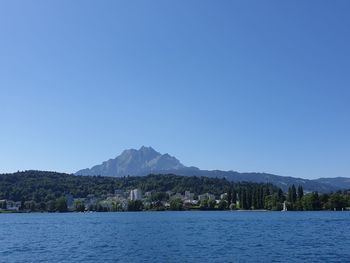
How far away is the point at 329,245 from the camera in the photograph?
59.1 m

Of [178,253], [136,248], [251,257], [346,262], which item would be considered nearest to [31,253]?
[136,248]

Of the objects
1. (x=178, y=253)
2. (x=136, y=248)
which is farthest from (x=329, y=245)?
(x=136, y=248)

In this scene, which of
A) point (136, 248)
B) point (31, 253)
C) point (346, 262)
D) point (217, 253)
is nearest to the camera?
point (346, 262)

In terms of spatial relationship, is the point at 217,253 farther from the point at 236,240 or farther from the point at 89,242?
the point at 89,242

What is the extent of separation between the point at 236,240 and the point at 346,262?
23.9m

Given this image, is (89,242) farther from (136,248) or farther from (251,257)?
(251,257)

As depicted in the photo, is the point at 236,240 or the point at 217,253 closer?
the point at 217,253

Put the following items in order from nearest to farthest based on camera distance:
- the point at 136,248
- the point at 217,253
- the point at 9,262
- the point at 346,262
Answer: the point at 346,262
the point at 9,262
the point at 217,253
the point at 136,248

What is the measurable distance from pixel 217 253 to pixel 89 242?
2250cm

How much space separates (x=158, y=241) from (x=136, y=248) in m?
9.09

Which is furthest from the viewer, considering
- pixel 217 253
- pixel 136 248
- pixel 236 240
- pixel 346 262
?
pixel 236 240

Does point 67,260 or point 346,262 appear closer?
point 346,262

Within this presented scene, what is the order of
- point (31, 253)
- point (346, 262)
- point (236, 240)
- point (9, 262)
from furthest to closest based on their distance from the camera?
1. point (236, 240)
2. point (31, 253)
3. point (9, 262)
4. point (346, 262)

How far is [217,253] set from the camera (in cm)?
5231
